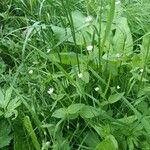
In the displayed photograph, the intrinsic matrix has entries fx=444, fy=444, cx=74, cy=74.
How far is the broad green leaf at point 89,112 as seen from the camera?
5.16ft

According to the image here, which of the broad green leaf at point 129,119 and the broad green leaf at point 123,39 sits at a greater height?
the broad green leaf at point 123,39

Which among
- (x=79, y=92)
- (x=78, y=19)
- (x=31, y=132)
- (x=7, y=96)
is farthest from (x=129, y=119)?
(x=78, y=19)

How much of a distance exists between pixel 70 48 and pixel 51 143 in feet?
1.68

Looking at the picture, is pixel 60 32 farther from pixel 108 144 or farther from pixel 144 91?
pixel 108 144

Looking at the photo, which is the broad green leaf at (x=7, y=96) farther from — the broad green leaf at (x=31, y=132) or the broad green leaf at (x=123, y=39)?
the broad green leaf at (x=123, y=39)

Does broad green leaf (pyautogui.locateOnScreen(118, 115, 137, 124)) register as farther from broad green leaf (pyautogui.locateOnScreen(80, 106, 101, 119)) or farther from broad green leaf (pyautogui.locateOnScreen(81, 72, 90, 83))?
broad green leaf (pyautogui.locateOnScreen(81, 72, 90, 83))

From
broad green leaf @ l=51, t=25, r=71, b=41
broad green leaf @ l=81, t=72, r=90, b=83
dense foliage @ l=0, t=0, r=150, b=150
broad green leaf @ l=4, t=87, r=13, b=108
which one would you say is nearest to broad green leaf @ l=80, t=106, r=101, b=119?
dense foliage @ l=0, t=0, r=150, b=150

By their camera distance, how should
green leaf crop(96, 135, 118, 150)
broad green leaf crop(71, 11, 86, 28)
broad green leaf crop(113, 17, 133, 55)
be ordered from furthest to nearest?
1. broad green leaf crop(71, 11, 86, 28)
2. broad green leaf crop(113, 17, 133, 55)
3. green leaf crop(96, 135, 118, 150)

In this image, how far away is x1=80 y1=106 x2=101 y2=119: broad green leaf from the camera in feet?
5.16

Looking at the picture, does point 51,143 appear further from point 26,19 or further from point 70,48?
point 26,19

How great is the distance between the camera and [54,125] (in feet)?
5.32

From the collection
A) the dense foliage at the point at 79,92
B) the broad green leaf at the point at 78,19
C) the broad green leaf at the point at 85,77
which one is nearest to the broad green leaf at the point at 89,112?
the dense foliage at the point at 79,92

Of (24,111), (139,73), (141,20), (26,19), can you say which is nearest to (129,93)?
(139,73)

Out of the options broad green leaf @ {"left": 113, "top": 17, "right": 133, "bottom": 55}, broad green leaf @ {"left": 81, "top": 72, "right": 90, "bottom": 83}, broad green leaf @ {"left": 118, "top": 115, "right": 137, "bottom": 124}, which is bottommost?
broad green leaf @ {"left": 118, "top": 115, "right": 137, "bottom": 124}
